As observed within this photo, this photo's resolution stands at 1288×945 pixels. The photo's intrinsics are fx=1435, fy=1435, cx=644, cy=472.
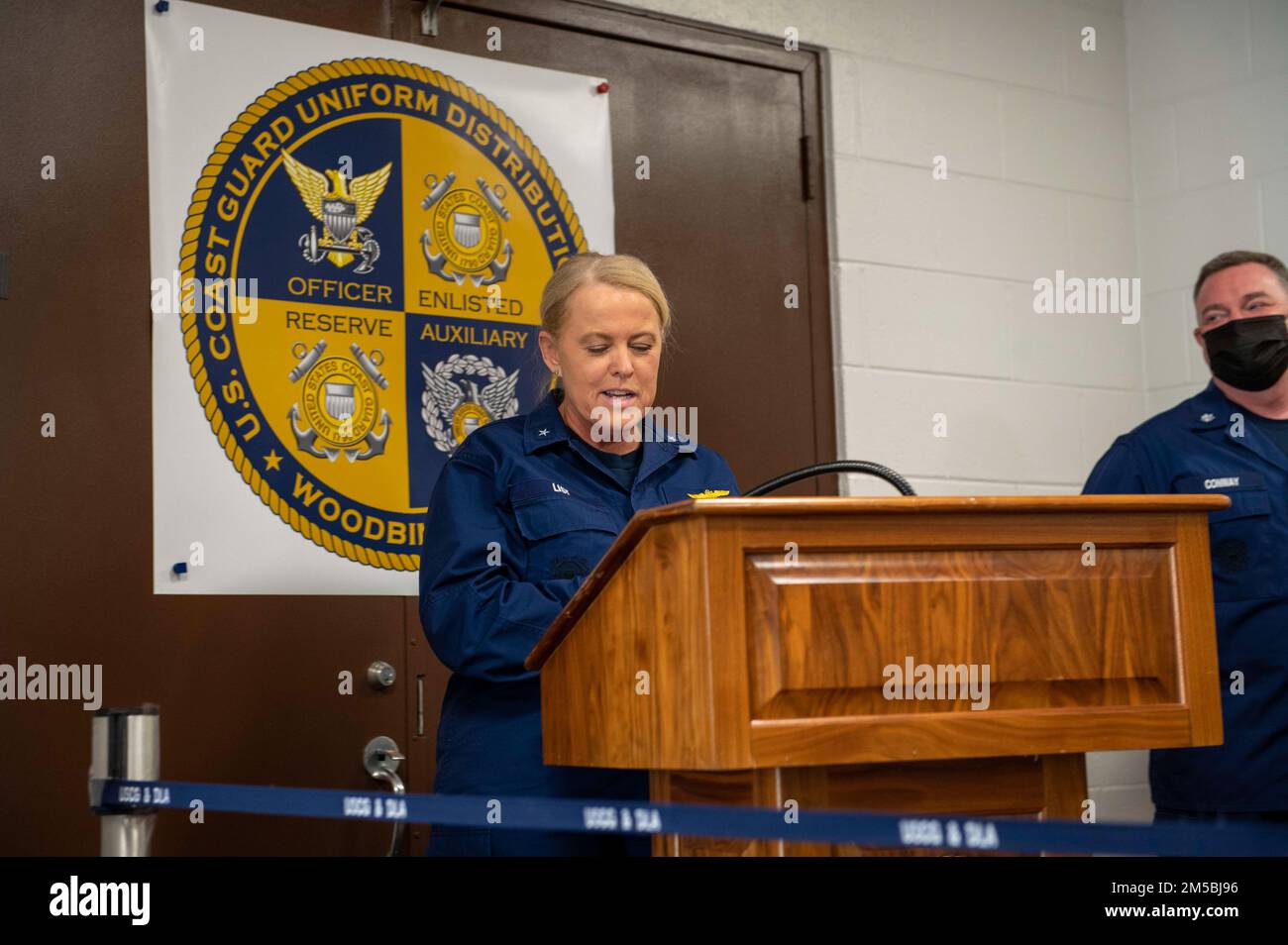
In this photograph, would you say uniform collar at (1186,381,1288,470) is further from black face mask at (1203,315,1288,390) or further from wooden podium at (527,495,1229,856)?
wooden podium at (527,495,1229,856)

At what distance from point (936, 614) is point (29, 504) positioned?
61.3 inches

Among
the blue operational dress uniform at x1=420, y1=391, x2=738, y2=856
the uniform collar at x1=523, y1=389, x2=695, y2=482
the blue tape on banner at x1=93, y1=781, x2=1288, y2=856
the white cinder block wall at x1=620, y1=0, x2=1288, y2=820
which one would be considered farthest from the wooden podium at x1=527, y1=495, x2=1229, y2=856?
the white cinder block wall at x1=620, y1=0, x2=1288, y2=820

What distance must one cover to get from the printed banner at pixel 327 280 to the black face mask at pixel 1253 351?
129 centimetres

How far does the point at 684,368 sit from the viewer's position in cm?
311

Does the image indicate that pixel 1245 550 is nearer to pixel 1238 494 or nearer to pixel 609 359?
pixel 1238 494

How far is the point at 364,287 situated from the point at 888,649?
5.06 ft

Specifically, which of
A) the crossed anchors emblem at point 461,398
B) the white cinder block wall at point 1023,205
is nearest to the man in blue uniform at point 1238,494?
the white cinder block wall at point 1023,205

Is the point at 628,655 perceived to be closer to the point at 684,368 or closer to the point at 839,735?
the point at 839,735

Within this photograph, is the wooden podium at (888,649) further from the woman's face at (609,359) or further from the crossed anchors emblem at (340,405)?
the crossed anchors emblem at (340,405)

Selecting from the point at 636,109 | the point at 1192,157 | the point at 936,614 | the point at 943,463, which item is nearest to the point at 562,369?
the point at 936,614

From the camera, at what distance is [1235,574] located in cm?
254

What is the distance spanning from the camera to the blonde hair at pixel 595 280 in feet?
7.04

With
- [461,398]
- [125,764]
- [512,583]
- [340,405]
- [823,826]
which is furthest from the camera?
[461,398]

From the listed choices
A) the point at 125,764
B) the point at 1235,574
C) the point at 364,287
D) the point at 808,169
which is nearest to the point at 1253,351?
the point at 1235,574
